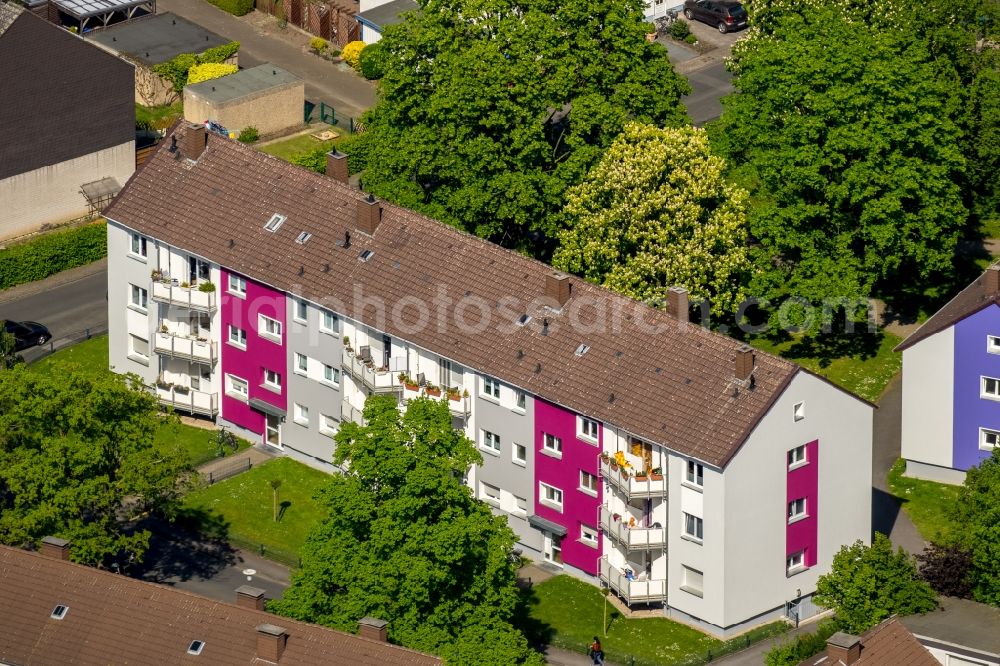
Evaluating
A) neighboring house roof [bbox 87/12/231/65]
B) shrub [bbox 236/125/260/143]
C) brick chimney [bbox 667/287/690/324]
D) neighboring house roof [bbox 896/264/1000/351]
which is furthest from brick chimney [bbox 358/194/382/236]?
neighboring house roof [bbox 87/12/231/65]

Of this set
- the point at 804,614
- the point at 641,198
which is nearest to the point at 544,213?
the point at 641,198

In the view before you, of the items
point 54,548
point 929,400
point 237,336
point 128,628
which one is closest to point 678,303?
point 929,400

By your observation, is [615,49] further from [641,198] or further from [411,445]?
[411,445]

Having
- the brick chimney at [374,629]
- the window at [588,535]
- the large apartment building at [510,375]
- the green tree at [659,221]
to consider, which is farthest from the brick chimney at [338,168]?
the brick chimney at [374,629]

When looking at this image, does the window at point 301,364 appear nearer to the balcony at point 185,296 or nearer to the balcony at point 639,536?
the balcony at point 185,296

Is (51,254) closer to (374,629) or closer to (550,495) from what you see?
(550,495)
